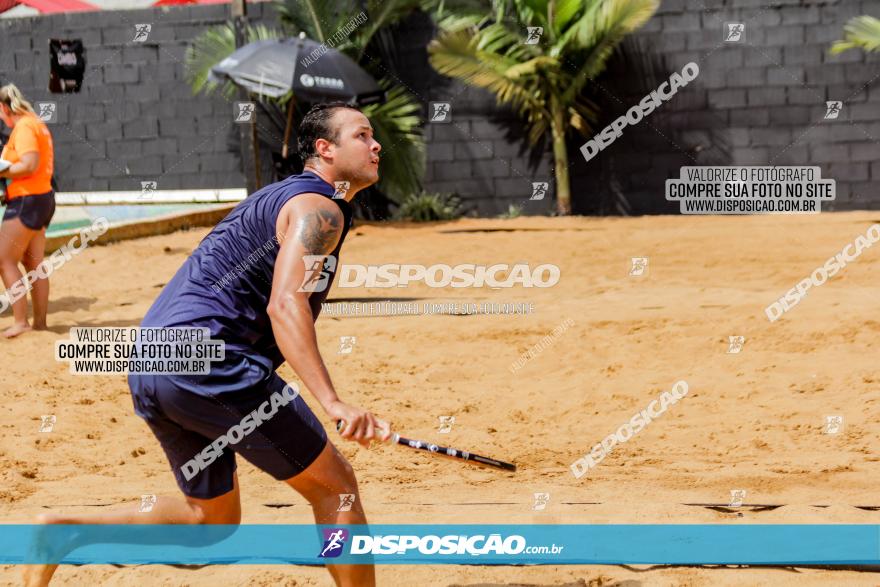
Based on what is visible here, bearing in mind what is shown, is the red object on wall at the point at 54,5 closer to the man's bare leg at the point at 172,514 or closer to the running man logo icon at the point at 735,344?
the running man logo icon at the point at 735,344

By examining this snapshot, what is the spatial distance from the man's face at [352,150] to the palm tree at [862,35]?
10690 millimetres

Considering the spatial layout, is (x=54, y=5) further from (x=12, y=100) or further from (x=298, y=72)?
(x=12, y=100)

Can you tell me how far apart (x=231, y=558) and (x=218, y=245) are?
1.45 m

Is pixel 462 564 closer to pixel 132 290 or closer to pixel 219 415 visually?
pixel 219 415

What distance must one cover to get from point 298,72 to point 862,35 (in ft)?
21.6

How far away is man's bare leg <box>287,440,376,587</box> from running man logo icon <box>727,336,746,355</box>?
493 centimetres

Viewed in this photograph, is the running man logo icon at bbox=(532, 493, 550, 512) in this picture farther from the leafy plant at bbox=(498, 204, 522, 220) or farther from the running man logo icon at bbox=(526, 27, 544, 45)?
the leafy plant at bbox=(498, 204, 522, 220)

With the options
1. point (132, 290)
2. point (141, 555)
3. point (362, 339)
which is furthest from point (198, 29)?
point (141, 555)

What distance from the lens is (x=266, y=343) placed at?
3787 mm

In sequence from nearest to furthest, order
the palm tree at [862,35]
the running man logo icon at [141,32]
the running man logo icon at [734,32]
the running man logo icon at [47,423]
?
A: 1. the running man logo icon at [47,423]
2. the palm tree at [862,35]
3. the running man logo icon at [734,32]
4. the running man logo icon at [141,32]

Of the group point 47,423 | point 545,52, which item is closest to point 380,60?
point 545,52

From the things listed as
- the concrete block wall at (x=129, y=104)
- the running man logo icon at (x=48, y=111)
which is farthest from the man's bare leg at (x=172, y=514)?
the running man logo icon at (x=48, y=111)

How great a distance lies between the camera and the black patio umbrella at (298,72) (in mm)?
13469

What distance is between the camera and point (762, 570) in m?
4.28
